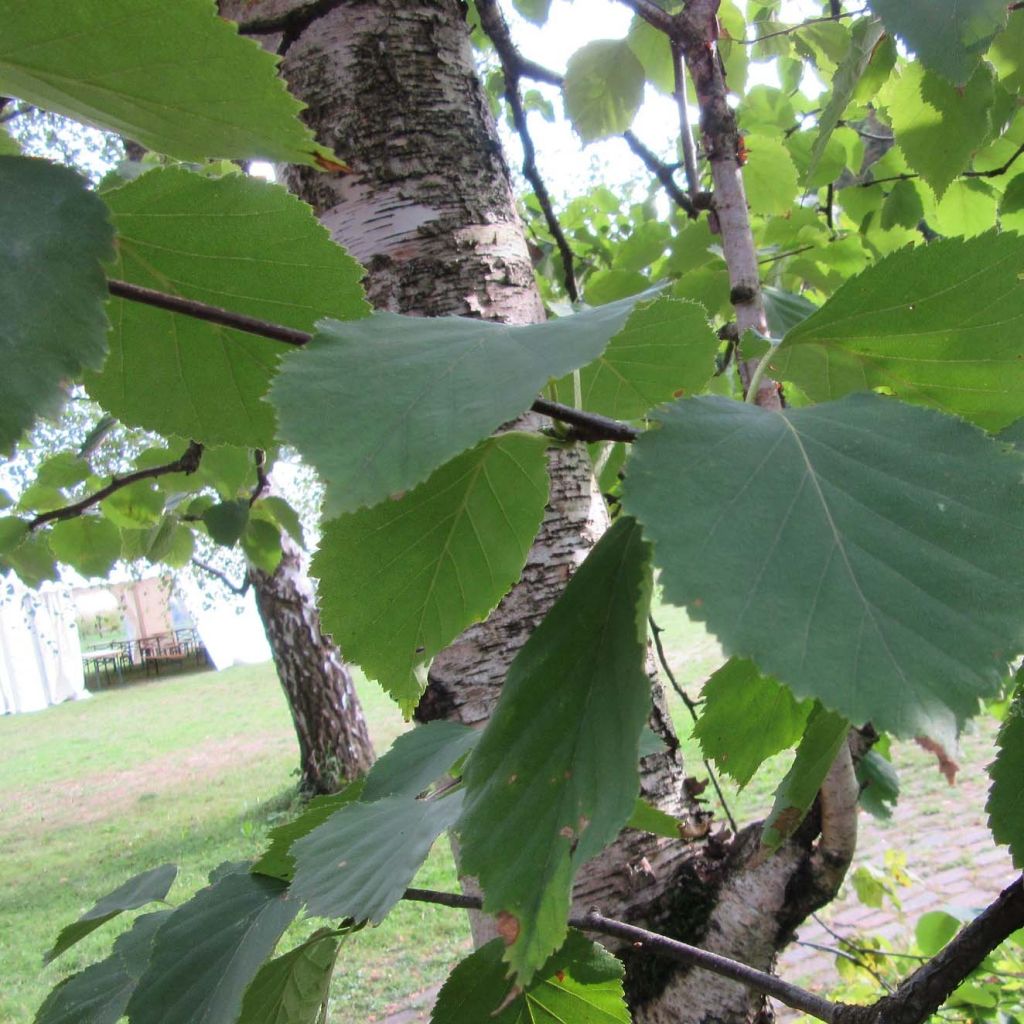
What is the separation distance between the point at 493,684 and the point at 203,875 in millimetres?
3555

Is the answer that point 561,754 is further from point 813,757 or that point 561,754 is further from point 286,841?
point 286,841

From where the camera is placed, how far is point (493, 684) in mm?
759

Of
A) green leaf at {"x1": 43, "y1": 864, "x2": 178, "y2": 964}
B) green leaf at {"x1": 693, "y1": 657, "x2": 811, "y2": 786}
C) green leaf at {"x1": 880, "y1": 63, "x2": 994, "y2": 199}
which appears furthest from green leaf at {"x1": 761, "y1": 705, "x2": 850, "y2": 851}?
green leaf at {"x1": 880, "y1": 63, "x2": 994, "y2": 199}

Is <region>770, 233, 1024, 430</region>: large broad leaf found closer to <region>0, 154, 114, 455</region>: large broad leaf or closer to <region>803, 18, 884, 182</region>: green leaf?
<region>0, 154, 114, 455</region>: large broad leaf

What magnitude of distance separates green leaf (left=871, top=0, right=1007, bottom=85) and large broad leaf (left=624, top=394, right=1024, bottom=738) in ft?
1.02

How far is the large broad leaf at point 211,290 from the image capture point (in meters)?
0.35

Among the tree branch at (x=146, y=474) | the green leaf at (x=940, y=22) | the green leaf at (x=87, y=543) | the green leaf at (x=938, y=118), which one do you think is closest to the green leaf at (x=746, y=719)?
the green leaf at (x=940, y=22)

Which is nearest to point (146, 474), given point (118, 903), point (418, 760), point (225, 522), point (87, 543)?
point (225, 522)

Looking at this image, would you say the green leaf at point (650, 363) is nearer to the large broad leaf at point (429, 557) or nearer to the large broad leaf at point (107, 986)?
→ the large broad leaf at point (429, 557)

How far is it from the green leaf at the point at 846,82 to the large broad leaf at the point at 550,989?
2.13 feet

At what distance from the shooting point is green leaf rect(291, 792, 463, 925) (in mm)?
431

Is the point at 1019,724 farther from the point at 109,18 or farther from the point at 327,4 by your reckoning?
the point at 327,4

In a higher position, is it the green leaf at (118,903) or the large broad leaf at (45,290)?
the large broad leaf at (45,290)

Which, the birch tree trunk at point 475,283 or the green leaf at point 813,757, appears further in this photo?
the birch tree trunk at point 475,283
